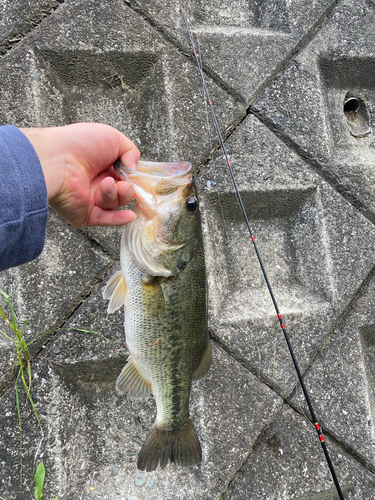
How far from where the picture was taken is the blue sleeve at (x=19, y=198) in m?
1.40

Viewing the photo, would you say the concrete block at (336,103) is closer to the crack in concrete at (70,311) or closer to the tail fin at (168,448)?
the crack in concrete at (70,311)

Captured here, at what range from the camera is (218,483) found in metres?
2.24

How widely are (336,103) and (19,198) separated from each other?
2.84 m

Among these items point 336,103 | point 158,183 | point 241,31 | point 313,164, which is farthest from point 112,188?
point 336,103

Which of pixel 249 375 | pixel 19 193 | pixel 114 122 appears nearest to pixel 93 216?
pixel 19 193

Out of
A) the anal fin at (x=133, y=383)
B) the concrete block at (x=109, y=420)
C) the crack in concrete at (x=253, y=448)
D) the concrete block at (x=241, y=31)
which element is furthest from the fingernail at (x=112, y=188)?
the crack in concrete at (x=253, y=448)

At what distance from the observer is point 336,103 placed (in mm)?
3115

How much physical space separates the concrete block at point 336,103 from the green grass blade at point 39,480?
2.83 m

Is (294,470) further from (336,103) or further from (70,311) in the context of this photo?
(336,103)

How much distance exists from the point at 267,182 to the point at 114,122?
1245mm

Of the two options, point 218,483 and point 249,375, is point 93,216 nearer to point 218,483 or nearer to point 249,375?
point 249,375

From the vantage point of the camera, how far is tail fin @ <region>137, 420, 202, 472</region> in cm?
177

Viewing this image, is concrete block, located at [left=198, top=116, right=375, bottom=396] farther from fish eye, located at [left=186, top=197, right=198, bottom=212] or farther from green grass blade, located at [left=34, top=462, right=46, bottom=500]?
green grass blade, located at [left=34, top=462, right=46, bottom=500]

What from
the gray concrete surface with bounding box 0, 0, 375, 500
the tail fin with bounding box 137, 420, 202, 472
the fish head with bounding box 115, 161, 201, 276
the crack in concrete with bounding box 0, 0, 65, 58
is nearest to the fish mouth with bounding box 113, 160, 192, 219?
the fish head with bounding box 115, 161, 201, 276
